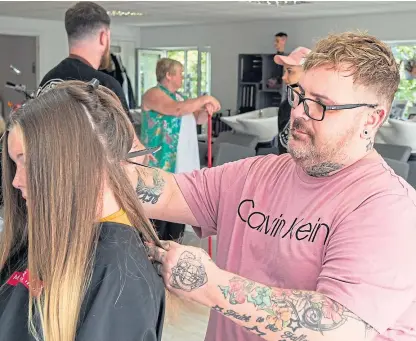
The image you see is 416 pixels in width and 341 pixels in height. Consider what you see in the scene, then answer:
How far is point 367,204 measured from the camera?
976 millimetres

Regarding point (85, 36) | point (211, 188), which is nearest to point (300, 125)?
point (211, 188)

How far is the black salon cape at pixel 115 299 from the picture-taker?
88 centimetres

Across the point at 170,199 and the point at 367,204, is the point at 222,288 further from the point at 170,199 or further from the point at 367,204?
the point at 170,199

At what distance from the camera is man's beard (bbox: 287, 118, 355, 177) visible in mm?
1044

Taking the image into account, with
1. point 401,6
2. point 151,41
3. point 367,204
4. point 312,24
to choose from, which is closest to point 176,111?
point 367,204

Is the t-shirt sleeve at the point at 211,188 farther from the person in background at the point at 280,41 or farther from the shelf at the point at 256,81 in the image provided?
the shelf at the point at 256,81

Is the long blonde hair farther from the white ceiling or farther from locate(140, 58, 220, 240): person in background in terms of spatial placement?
the white ceiling

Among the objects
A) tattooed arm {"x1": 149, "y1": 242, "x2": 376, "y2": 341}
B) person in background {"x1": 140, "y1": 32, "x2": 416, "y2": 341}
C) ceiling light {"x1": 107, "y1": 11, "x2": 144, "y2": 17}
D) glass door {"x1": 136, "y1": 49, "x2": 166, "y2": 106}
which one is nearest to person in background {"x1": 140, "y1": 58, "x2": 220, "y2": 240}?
person in background {"x1": 140, "y1": 32, "x2": 416, "y2": 341}

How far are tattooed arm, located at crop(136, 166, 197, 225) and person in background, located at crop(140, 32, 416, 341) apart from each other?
0.33 ft

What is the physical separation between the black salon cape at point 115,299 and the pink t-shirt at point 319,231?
0.25m

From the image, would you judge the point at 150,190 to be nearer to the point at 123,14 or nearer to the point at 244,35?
the point at 123,14

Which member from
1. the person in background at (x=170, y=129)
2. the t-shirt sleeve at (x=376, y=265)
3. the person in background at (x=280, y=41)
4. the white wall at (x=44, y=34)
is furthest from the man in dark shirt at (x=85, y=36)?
the white wall at (x=44, y=34)

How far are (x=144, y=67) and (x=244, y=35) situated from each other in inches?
88.0

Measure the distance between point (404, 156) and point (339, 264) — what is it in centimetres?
315
